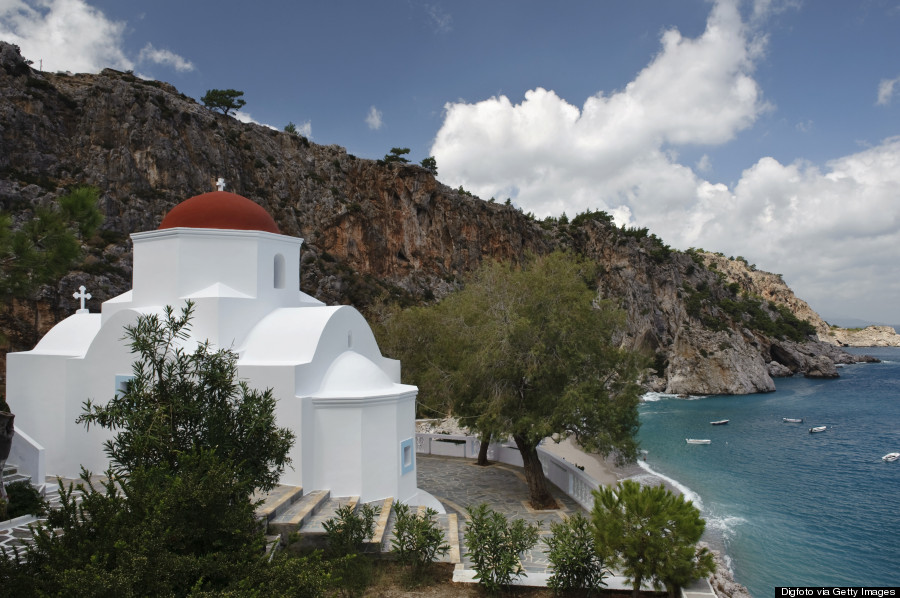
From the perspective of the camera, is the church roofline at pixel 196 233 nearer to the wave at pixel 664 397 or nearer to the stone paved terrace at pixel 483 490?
the stone paved terrace at pixel 483 490

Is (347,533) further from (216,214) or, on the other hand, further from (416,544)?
(216,214)

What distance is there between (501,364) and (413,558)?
5.61 meters

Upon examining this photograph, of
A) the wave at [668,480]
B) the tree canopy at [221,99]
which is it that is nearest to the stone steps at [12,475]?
the wave at [668,480]

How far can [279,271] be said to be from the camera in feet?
45.8

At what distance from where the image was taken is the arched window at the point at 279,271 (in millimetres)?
13865

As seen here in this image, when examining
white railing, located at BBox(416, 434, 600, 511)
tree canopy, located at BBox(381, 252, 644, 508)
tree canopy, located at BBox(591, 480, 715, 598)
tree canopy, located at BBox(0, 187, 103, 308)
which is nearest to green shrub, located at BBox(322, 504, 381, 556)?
tree canopy, located at BBox(591, 480, 715, 598)

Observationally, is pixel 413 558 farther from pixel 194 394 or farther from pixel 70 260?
pixel 70 260

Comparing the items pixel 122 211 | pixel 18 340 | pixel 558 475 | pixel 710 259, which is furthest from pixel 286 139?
pixel 710 259

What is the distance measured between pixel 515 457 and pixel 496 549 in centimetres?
977

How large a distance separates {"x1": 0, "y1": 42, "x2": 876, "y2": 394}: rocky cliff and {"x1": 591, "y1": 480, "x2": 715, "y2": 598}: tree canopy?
8.05 metres

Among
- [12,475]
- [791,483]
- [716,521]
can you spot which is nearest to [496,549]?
[12,475]

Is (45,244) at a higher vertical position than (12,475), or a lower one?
higher

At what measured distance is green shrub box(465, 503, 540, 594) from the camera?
696cm

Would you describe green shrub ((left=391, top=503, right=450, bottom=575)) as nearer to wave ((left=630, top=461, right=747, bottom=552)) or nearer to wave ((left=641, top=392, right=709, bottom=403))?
wave ((left=630, top=461, right=747, bottom=552))
